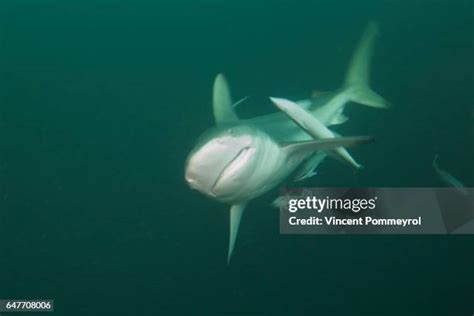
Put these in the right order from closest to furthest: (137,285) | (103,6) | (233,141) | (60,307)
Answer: (233,141), (60,307), (137,285), (103,6)

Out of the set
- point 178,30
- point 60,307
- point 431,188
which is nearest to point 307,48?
point 178,30

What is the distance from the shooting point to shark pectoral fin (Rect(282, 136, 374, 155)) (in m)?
2.11

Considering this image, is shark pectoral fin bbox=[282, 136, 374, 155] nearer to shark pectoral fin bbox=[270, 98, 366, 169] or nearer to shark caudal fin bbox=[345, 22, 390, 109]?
shark pectoral fin bbox=[270, 98, 366, 169]

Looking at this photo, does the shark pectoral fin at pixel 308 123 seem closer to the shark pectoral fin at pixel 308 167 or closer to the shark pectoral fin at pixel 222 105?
the shark pectoral fin at pixel 308 167

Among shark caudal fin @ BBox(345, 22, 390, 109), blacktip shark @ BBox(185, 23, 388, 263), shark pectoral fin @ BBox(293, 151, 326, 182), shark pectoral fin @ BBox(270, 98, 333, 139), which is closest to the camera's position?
blacktip shark @ BBox(185, 23, 388, 263)

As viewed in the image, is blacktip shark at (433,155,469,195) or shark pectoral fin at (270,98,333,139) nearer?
shark pectoral fin at (270,98,333,139)

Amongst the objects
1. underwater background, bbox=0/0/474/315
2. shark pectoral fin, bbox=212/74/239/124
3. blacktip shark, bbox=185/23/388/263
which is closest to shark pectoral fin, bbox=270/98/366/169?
blacktip shark, bbox=185/23/388/263

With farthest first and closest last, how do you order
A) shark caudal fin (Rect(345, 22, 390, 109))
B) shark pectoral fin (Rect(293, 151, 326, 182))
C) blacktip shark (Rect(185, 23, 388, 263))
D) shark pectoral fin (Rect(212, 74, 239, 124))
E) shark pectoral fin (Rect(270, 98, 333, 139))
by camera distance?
shark caudal fin (Rect(345, 22, 390, 109)) → shark pectoral fin (Rect(293, 151, 326, 182)) → shark pectoral fin (Rect(212, 74, 239, 124)) → shark pectoral fin (Rect(270, 98, 333, 139)) → blacktip shark (Rect(185, 23, 388, 263))

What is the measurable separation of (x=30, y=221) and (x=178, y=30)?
2.36 m

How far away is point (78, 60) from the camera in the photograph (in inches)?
158

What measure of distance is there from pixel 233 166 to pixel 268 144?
286 mm

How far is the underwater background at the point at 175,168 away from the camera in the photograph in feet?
10.1

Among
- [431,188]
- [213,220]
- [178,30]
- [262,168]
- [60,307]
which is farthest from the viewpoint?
[178,30]

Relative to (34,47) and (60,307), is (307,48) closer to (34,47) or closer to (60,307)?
(34,47)
